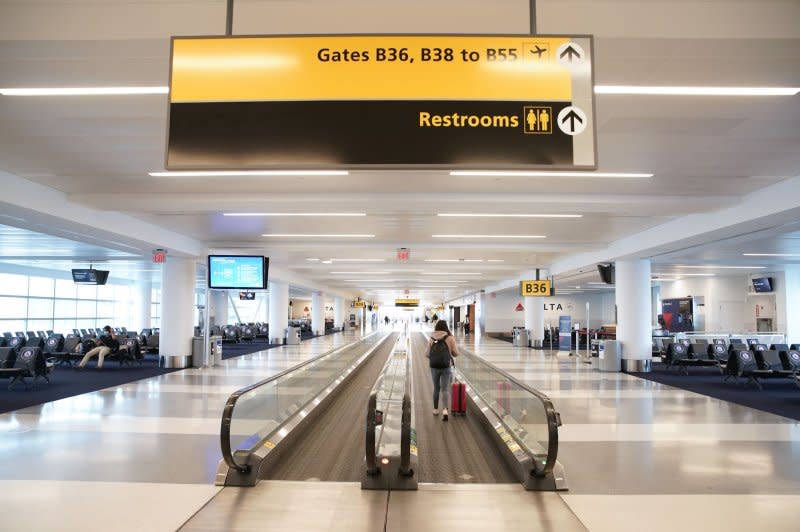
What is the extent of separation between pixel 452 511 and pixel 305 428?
182 inches

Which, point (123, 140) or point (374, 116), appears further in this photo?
point (123, 140)

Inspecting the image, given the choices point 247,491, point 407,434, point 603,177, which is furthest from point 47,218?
point 603,177

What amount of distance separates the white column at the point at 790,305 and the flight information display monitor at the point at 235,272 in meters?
24.1

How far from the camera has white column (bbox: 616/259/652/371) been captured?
60.1 feet

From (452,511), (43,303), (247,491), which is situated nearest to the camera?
(452,511)

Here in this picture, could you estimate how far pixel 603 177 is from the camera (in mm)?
9258

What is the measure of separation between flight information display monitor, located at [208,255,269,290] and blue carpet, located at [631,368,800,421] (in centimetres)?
1295

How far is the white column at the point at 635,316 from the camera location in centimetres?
1831

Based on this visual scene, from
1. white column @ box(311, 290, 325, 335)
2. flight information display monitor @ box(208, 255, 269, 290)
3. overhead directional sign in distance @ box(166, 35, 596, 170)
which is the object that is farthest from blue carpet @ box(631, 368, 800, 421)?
white column @ box(311, 290, 325, 335)

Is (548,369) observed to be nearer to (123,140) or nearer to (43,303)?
(123,140)

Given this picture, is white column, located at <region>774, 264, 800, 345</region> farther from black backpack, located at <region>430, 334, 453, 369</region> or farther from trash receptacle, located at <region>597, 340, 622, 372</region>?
black backpack, located at <region>430, 334, 453, 369</region>

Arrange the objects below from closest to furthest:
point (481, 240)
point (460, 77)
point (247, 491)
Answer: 1. point (460, 77)
2. point (247, 491)
3. point (481, 240)

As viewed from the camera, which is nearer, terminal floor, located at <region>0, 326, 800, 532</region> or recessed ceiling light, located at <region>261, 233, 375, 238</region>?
terminal floor, located at <region>0, 326, 800, 532</region>

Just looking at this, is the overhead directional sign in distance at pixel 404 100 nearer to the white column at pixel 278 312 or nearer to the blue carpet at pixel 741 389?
the blue carpet at pixel 741 389
